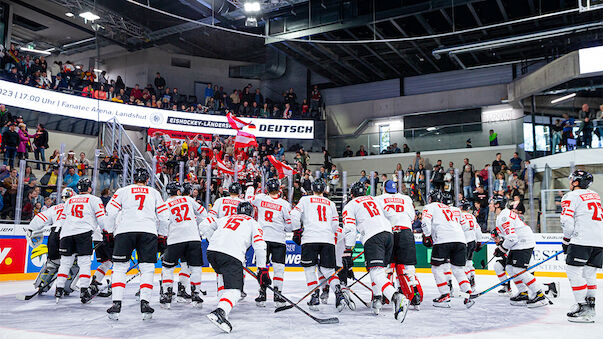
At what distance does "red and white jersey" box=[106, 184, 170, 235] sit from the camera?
6.30 meters

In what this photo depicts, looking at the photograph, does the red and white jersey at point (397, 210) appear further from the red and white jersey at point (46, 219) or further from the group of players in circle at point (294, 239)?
the red and white jersey at point (46, 219)

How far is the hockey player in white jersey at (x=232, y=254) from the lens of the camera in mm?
5336

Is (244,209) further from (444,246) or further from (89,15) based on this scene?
(89,15)

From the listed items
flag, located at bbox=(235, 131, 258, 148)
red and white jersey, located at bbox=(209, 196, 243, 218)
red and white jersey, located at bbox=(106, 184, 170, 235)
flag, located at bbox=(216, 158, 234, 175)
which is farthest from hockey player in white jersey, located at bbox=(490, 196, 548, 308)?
flag, located at bbox=(235, 131, 258, 148)

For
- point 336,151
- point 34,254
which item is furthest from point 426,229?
point 336,151

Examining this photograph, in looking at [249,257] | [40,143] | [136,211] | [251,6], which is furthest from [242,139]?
[136,211]

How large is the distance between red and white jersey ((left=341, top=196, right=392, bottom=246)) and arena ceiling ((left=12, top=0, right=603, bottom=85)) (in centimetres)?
1097

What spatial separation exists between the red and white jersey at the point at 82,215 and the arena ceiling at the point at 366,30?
11476mm

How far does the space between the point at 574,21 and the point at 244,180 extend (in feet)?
46.0

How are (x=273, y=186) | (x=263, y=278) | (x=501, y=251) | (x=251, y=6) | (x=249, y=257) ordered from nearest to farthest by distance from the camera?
(x=263, y=278), (x=273, y=186), (x=501, y=251), (x=249, y=257), (x=251, y=6)

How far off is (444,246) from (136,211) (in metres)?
4.67

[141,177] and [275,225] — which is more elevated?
[141,177]

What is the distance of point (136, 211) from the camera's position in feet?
20.8

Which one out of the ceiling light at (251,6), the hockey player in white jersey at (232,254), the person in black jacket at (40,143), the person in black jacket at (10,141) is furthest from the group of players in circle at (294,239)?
the ceiling light at (251,6)
